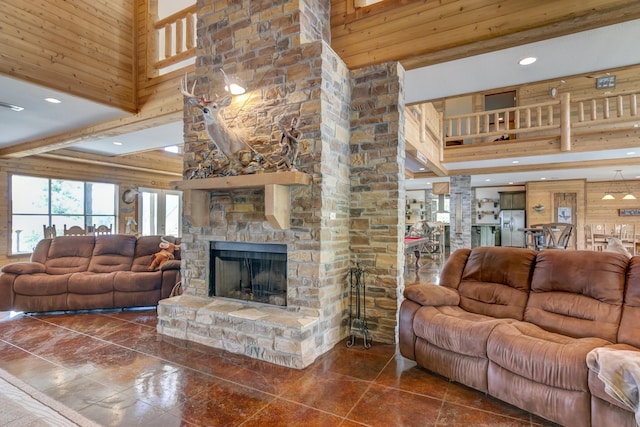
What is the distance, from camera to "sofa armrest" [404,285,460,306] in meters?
2.86

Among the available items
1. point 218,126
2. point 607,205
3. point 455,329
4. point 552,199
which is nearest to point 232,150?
point 218,126

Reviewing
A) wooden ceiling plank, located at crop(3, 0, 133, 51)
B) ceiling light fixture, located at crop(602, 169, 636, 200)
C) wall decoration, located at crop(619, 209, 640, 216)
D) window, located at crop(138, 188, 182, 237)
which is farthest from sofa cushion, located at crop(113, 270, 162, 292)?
wall decoration, located at crop(619, 209, 640, 216)

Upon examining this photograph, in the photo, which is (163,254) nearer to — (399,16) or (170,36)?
(170,36)

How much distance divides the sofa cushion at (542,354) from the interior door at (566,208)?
34.5 feet

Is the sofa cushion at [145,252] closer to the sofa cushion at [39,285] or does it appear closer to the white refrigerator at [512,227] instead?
the sofa cushion at [39,285]

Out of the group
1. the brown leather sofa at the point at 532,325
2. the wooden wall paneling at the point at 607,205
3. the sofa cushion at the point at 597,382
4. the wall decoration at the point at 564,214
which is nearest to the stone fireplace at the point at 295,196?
the brown leather sofa at the point at 532,325

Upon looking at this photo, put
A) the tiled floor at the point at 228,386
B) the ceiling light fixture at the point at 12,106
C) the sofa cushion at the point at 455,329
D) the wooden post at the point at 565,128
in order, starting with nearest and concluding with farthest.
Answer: the tiled floor at the point at 228,386, the sofa cushion at the point at 455,329, the ceiling light fixture at the point at 12,106, the wooden post at the point at 565,128

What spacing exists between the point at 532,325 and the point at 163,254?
4.76m

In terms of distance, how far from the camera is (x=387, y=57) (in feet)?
11.2

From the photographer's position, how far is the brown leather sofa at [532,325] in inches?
75.6

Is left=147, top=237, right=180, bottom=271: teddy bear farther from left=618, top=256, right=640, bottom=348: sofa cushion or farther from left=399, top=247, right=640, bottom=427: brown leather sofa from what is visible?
left=618, top=256, right=640, bottom=348: sofa cushion

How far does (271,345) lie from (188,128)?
2697 millimetres

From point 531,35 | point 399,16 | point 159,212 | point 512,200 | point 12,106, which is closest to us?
point 531,35

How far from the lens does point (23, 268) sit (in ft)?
14.7
